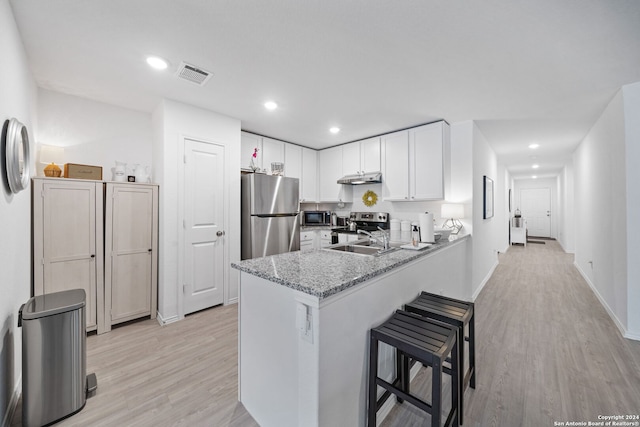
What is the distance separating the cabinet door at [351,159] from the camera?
15.0ft

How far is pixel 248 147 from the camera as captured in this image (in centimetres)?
404

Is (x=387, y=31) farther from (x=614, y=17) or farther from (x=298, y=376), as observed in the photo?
(x=298, y=376)

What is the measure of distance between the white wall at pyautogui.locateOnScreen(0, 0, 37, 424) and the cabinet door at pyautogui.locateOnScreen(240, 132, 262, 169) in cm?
225

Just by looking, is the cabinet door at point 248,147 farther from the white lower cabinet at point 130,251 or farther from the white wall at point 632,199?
the white wall at point 632,199

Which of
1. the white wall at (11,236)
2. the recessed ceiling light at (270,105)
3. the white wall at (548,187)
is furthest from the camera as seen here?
the white wall at (548,187)

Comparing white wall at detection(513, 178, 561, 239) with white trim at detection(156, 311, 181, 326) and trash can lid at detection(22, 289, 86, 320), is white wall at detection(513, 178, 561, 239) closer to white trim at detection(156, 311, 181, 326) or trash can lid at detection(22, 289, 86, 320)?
white trim at detection(156, 311, 181, 326)

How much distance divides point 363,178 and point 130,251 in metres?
3.44

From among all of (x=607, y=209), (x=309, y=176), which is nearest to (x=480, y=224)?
(x=607, y=209)

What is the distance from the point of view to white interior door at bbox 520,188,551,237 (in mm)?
9625

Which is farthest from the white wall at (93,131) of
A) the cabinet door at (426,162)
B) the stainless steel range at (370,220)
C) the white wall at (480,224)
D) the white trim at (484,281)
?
the white trim at (484,281)

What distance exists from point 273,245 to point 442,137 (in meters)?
2.89

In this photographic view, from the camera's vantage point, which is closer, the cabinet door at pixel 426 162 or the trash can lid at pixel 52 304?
the trash can lid at pixel 52 304

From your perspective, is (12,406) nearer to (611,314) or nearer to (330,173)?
(330,173)

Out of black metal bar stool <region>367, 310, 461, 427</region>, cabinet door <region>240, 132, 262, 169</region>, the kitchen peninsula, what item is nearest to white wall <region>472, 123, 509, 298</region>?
the kitchen peninsula
